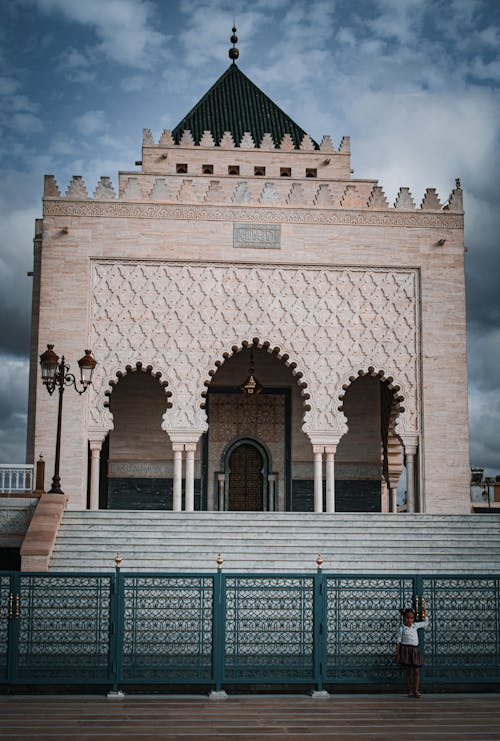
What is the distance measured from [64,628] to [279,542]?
3.31 m

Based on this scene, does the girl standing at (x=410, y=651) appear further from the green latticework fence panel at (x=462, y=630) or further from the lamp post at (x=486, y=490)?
the lamp post at (x=486, y=490)

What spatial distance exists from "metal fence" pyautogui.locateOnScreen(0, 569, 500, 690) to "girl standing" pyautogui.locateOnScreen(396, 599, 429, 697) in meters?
0.15

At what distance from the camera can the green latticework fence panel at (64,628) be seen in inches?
232

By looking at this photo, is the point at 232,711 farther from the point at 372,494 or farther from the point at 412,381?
the point at 372,494

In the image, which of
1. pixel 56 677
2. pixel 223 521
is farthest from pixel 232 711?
pixel 223 521

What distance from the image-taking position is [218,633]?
19.5 ft

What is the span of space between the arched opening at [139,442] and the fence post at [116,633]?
746 centimetres

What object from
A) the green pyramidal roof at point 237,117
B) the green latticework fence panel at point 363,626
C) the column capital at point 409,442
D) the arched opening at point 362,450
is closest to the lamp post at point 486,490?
the arched opening at point 362,450

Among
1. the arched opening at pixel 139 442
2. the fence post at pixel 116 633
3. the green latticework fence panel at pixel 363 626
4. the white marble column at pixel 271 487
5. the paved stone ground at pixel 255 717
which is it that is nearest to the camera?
the paved stone ground at pixel 255 717

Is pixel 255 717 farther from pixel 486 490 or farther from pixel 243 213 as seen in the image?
pixel 486 490

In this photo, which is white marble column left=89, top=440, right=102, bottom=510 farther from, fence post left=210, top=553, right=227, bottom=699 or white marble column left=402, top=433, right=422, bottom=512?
fence post left=210, top=553, right=227, bottom=699

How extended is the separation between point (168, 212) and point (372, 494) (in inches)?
189

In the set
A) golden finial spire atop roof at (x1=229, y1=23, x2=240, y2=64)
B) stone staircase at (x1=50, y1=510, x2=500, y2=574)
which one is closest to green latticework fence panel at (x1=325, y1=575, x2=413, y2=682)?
stone staircase at (x1=50, y1=510, x2=500, y2=574)

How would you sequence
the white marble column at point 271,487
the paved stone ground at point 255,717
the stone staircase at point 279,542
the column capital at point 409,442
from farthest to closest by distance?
the white marble column at point 271,487, the column capital at point 409,442, the stone staircase at point 279,542, the paved stone ground at point 255,717
